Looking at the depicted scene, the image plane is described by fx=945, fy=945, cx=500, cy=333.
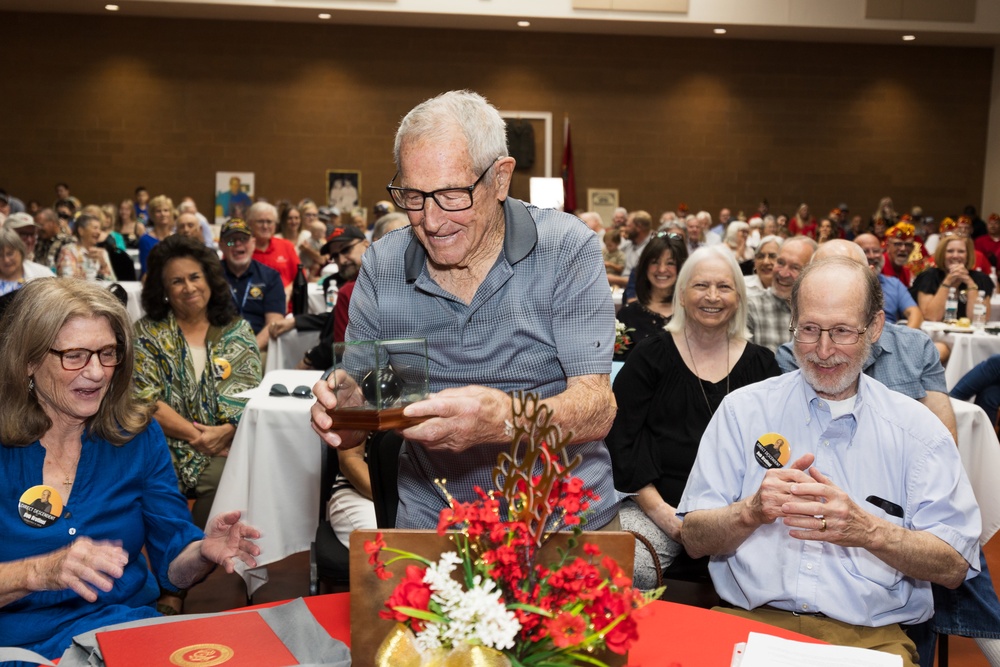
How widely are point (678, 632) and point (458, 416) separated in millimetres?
527

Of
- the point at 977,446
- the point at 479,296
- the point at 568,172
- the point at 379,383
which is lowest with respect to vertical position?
the point at 977,446

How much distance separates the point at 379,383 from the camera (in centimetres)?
142

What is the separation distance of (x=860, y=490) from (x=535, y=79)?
49.4 feet

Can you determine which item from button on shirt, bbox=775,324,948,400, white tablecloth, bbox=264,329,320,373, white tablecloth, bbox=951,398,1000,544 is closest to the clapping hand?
button on shirt, bbox=775,324,948,400

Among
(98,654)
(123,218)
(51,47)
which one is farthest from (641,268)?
(51,47)

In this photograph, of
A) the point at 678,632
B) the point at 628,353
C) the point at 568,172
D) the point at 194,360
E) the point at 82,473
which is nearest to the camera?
the point at 678,632

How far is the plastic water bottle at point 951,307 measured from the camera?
269 inches

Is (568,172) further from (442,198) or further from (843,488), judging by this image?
(442,198)

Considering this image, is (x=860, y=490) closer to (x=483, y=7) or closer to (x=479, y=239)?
(x=479, y=239)

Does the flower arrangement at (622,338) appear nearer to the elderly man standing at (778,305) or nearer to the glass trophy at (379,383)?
the elderly man standing at (778,305)

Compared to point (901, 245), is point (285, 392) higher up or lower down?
lower down

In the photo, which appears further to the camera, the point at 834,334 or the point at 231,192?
the point at 231,192

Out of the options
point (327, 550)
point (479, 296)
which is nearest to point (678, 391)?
point (327, 550)

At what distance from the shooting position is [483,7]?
14742 mm
